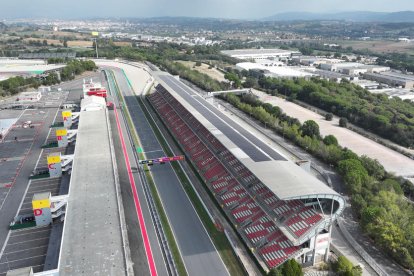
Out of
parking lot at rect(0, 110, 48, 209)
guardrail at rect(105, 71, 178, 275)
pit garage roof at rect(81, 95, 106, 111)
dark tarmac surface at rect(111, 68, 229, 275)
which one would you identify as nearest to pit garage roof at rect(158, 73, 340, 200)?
dark tarmac surface at rect(111, 68, 229, 275)

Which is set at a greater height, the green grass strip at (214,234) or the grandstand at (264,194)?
the grandstand at (264,194)

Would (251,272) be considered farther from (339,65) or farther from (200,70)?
(339,65)

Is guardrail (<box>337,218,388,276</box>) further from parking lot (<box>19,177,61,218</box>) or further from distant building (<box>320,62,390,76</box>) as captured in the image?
distant building (<box>320,62,390,76</box>)

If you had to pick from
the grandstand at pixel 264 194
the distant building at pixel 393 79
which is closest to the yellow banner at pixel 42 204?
the grandstand at pixel 264 194

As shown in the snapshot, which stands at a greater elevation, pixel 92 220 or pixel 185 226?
pixel 92 220

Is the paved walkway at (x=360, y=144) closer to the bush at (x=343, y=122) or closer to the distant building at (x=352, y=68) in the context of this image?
the bush at (x=343, y=122)

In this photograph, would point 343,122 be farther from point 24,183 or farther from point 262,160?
point 24,183

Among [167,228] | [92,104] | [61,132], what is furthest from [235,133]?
[92,104]
